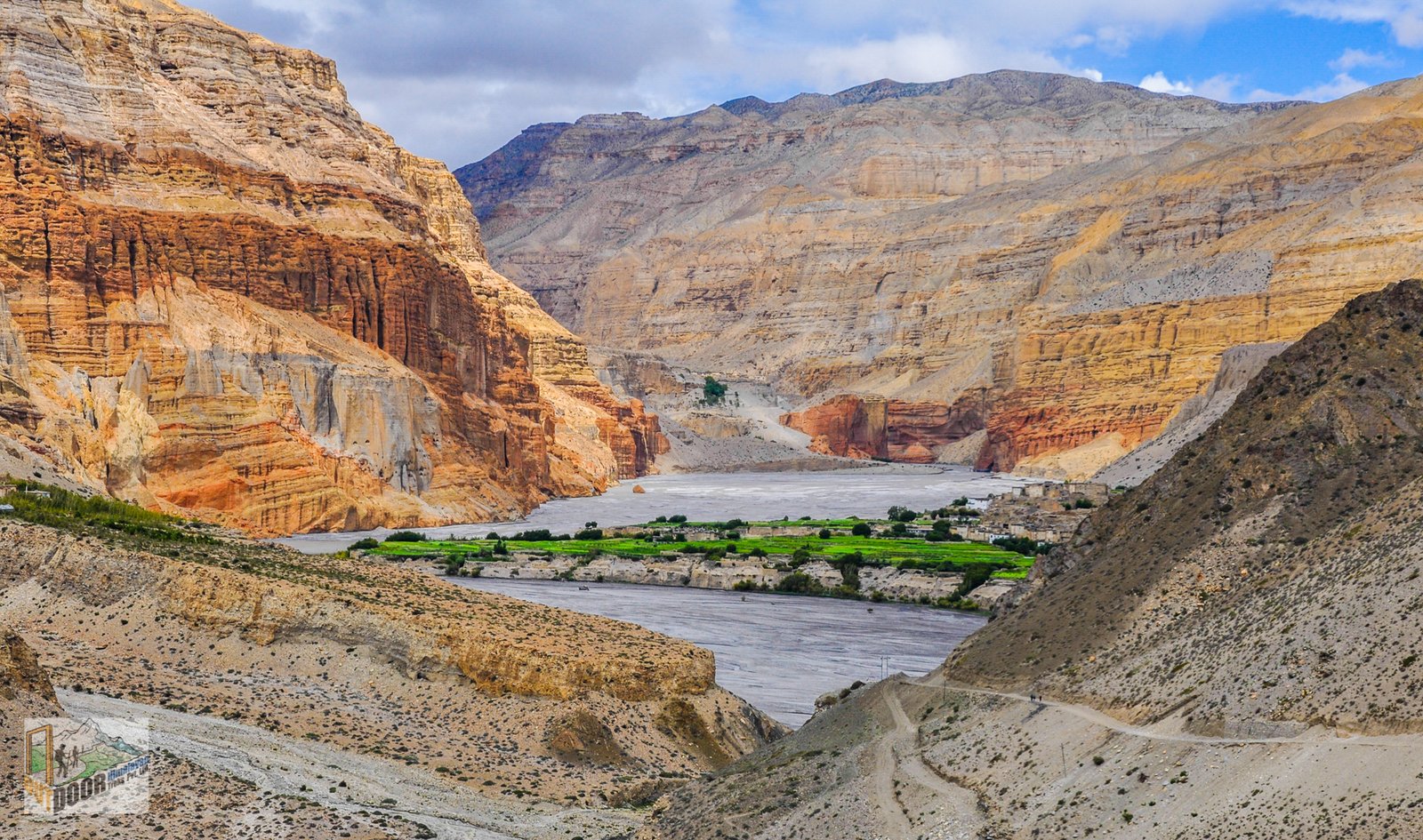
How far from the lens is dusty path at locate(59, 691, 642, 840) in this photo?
28484 mm

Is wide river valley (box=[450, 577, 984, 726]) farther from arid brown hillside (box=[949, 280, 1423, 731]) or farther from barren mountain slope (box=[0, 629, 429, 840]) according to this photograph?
barren mountain slope (box=[0, 629, 429, 840])

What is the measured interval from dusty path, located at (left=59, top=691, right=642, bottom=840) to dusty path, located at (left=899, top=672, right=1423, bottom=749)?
7.23 metres

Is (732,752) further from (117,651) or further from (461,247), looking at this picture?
(461,247)

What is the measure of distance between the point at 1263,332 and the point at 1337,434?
449 feet

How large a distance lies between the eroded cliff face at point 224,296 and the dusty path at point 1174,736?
53.9 m

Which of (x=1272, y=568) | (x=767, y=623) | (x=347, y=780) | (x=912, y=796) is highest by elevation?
(x=1272, y=568)

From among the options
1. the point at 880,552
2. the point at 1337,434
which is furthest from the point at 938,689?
the point at 880,552

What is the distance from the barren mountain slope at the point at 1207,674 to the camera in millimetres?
22000

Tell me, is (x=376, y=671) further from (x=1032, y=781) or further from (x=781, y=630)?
(x=781, y=630)

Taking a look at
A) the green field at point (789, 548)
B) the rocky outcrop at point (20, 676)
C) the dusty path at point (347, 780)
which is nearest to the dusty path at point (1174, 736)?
the dusty path at point (347, 780)

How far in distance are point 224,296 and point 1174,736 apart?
87350 millimetres

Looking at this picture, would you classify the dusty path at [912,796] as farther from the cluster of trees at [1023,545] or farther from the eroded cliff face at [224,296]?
the cluster of trees at [1023,545]

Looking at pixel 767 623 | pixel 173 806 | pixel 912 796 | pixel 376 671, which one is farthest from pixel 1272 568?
pixel 767 623

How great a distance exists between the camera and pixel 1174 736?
80.0 feet
